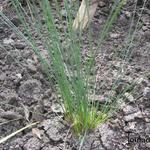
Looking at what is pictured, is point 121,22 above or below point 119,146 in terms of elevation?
above

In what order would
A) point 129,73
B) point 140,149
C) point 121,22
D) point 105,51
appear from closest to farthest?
point 140,149
point 129,73
point 105,51
point 121,22

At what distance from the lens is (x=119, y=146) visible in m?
1.08

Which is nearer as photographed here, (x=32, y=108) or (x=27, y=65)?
(x=32, y=108)

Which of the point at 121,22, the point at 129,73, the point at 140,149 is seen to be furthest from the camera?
the point at 121,22

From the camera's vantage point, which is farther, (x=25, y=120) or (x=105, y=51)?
(x=105, y=51)

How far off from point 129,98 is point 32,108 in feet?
1.09

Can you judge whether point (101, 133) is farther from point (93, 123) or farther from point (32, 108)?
point (32, 108)

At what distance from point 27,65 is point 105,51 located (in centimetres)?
32

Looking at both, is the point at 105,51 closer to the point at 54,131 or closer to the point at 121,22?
the point at 121,22

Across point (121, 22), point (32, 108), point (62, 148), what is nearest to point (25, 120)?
point (32, 108)

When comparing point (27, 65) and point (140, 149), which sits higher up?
point (27, 65)

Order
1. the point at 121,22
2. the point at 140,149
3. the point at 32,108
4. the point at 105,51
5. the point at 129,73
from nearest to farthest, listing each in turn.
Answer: the point at 140,149, the point at 32,108, the point at 129,73, the point at 105,51, the point at 121,22

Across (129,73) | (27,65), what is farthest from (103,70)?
(27,65)

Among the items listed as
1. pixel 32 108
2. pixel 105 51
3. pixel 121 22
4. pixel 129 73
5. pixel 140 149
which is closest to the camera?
pixel 140 149
